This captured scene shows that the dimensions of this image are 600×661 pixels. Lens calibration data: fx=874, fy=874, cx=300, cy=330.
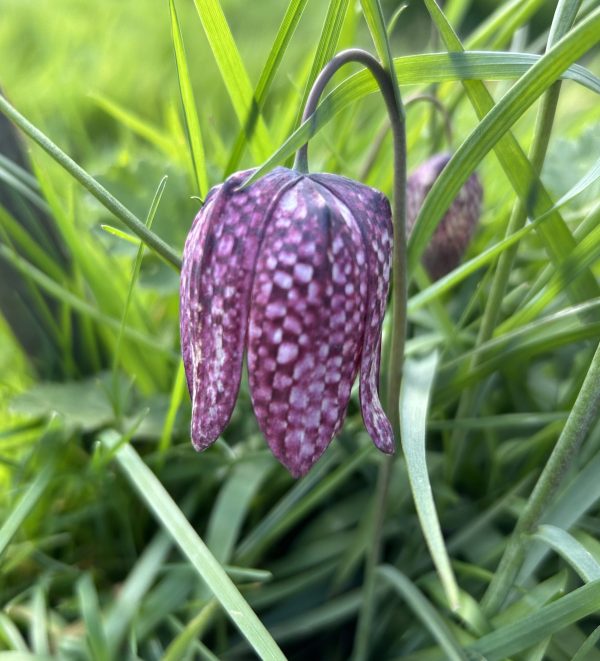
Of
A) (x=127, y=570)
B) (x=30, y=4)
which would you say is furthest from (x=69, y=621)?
(x=30, y=4)

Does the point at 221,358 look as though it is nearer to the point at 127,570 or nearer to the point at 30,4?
the point at 127,570

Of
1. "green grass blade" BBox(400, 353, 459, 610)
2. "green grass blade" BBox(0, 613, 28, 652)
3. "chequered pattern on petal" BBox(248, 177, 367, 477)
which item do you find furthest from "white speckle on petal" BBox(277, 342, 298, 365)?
"green grass blade" BBox(0, 613, 28, 652)

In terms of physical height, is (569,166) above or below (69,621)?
above

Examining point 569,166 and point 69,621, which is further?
point 569,166

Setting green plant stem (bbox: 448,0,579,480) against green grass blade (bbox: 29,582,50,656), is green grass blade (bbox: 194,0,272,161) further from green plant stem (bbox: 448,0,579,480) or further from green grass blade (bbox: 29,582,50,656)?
green grass blade (bbox: 29,582,50,656)

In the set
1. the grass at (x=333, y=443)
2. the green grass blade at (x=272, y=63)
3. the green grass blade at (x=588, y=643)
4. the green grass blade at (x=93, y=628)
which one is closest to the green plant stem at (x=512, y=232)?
the grass at (x=333, y=443)

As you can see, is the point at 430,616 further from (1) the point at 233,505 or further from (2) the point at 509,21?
(2) the point at 509,21
